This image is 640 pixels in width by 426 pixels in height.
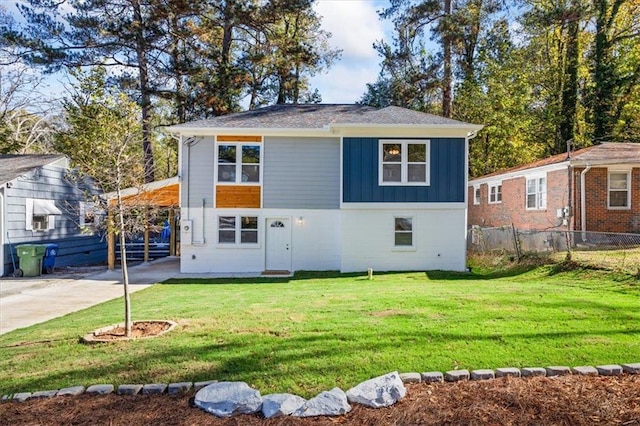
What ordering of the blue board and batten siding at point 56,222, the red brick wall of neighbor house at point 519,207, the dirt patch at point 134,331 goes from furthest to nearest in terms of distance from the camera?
the red brick wall of neighbor house at point 519,207
the blue board and batten siding at point 56,222
the dirt patch at point 134,331

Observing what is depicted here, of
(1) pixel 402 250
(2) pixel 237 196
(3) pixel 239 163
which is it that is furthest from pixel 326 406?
(3) pixel 239 163

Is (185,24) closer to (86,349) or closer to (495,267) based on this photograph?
(495,267)

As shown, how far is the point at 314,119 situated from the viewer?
1563 cm

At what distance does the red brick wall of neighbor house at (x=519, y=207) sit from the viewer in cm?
1692

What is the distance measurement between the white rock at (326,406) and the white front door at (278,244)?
1101 cm

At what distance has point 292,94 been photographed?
90.9 ft

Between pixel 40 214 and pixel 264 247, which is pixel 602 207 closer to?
pixel 264 247

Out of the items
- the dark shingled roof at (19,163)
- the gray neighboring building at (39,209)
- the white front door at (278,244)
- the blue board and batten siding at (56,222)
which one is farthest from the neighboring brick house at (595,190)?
the dark shingled roof at (19,163)

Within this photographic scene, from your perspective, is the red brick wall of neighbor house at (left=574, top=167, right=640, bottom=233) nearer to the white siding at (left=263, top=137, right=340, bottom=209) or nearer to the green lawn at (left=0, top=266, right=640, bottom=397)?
the green lawn at (left=0, top=266, right=640, bottom=397)

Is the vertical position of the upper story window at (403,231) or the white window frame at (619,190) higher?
the white window frame at (619,190)

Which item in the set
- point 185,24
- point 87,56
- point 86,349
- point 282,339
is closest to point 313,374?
point 282,339

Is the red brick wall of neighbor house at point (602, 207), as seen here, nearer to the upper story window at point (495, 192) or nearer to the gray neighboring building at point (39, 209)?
the upper story window at point (495, 192)

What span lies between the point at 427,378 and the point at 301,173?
438 inches

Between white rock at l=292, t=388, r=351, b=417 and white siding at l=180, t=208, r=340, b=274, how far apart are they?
10.9 meters
